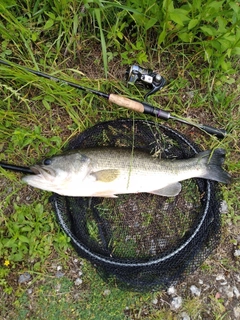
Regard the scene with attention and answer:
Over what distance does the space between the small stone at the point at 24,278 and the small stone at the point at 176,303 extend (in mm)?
1230

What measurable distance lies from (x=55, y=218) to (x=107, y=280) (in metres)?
0.68

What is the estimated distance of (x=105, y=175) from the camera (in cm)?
272

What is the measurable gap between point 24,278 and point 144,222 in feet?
3.65

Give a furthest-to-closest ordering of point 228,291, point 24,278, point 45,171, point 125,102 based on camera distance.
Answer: point 228,291, point 24,278, point 125,102, point 45,171

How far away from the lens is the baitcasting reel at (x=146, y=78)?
291cm

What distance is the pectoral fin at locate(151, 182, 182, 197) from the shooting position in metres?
2.88

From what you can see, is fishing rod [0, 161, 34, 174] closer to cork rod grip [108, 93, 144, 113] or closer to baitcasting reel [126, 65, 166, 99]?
cork rod grip [108, 93, 144, 113]

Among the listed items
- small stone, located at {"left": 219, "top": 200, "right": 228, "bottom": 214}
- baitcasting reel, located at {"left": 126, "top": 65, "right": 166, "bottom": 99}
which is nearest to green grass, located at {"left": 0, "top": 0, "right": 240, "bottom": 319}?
small stone, located at {"left": 219, "top": 200, "right": 228, "bottom": 214}

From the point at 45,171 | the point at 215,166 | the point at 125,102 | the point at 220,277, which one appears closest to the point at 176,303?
the point at 220,277

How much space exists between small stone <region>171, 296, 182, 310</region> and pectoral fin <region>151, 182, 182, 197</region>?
35.4 inches

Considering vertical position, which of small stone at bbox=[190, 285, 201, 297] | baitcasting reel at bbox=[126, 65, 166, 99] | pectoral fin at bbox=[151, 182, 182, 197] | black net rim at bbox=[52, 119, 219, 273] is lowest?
small stone at bbox=[190, 285, 201, 297]

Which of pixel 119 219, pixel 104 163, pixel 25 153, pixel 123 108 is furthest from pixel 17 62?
pixel 119 219

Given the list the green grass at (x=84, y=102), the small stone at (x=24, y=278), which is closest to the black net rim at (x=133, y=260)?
the green grass at (x=84, y=102)

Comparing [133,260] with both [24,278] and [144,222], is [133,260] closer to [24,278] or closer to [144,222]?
[144,222]
